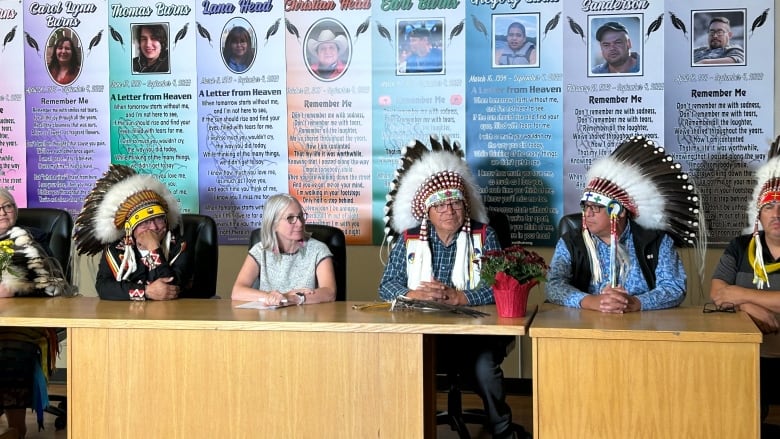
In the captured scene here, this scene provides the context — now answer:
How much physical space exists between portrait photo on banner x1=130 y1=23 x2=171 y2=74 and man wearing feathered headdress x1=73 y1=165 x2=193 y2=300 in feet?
3.12

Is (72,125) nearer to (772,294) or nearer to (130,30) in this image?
(130,30)

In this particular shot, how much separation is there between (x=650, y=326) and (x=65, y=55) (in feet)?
11.7

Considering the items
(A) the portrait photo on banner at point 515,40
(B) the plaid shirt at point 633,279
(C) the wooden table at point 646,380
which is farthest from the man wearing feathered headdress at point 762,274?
(A) the portrait photo on banner at point 515,40

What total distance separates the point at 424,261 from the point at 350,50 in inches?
55.8

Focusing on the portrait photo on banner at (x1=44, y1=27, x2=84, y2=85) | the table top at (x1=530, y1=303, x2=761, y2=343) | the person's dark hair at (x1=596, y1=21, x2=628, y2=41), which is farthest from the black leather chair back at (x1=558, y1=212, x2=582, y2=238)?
the portrait photo on banner at (x1=44, y1=27, x2=84, y2=85)

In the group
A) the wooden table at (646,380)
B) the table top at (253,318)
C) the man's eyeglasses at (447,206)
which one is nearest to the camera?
the wooden table at (646,380)

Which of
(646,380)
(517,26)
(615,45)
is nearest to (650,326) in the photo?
(646,380)

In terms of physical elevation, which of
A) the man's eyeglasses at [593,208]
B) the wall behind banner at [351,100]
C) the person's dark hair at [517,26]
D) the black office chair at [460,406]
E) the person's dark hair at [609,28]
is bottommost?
the black office chair at [460,406]

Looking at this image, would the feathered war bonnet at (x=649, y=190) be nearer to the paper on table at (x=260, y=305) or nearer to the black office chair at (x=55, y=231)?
the paper on table at (x=260, y=305)

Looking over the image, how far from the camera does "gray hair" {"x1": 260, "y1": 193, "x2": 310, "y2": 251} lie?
4047 millimetres

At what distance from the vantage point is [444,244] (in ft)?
13.2

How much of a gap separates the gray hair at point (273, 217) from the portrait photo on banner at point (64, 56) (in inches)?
69.7

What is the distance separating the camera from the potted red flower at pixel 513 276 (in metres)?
3.27

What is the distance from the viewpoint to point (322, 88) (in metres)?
4.93
